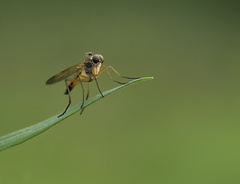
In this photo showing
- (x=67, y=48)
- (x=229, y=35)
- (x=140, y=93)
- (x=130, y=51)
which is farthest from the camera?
(x=229, y=35)

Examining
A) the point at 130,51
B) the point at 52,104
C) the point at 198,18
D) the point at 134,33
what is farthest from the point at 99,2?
the point at 52,104

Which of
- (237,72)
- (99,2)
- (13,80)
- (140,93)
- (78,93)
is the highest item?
(99,2)

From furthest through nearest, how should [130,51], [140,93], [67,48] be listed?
1. [130,51]
2. [67,48]
3. [140,93]

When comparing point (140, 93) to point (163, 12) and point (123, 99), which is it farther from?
point (163, 12)

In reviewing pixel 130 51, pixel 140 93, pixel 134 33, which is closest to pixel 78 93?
pixel 140 93

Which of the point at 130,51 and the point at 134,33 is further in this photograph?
the point at 134,33

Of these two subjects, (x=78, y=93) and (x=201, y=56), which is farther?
(x=201, y=56)

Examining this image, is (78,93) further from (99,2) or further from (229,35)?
(229,35)

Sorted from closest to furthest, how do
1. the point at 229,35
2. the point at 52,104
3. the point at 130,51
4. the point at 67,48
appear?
1. the point at 52,104
2. the point at 67,48
3. the point at 130,51
4. the point at 229,35

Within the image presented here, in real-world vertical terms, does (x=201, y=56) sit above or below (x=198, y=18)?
below
